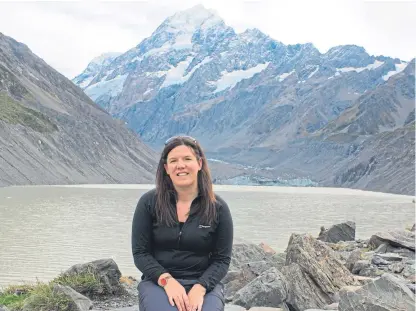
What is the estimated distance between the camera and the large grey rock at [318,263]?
12.4 m

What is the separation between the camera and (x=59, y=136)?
531ft

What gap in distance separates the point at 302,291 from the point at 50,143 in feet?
486

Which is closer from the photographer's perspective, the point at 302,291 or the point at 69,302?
the point at 69,302

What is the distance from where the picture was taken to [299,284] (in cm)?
1191

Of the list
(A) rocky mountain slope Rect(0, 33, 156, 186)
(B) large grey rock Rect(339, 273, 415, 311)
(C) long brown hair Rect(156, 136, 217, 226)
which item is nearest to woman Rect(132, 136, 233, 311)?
(C) long brown hair Rect(156, 136, 217, 226)

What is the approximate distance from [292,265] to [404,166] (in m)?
198

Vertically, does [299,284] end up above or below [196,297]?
below

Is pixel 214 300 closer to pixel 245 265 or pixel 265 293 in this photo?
pixel 265 293

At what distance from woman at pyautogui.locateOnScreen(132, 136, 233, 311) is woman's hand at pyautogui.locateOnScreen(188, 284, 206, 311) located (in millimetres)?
11

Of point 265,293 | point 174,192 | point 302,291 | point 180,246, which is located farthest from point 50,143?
point 180,246

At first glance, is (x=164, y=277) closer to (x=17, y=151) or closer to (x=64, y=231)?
(x=64, y=231)

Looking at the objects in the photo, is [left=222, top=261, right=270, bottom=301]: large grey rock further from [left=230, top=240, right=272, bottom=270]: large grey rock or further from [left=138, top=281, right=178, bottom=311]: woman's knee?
[left=138, top=281, right=178, bottom=311]: woman's knee

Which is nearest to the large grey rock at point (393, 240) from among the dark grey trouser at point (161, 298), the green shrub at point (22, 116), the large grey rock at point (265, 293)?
the large grey rock at point (265, 293)

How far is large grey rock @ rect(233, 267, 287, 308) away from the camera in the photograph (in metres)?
10.7
